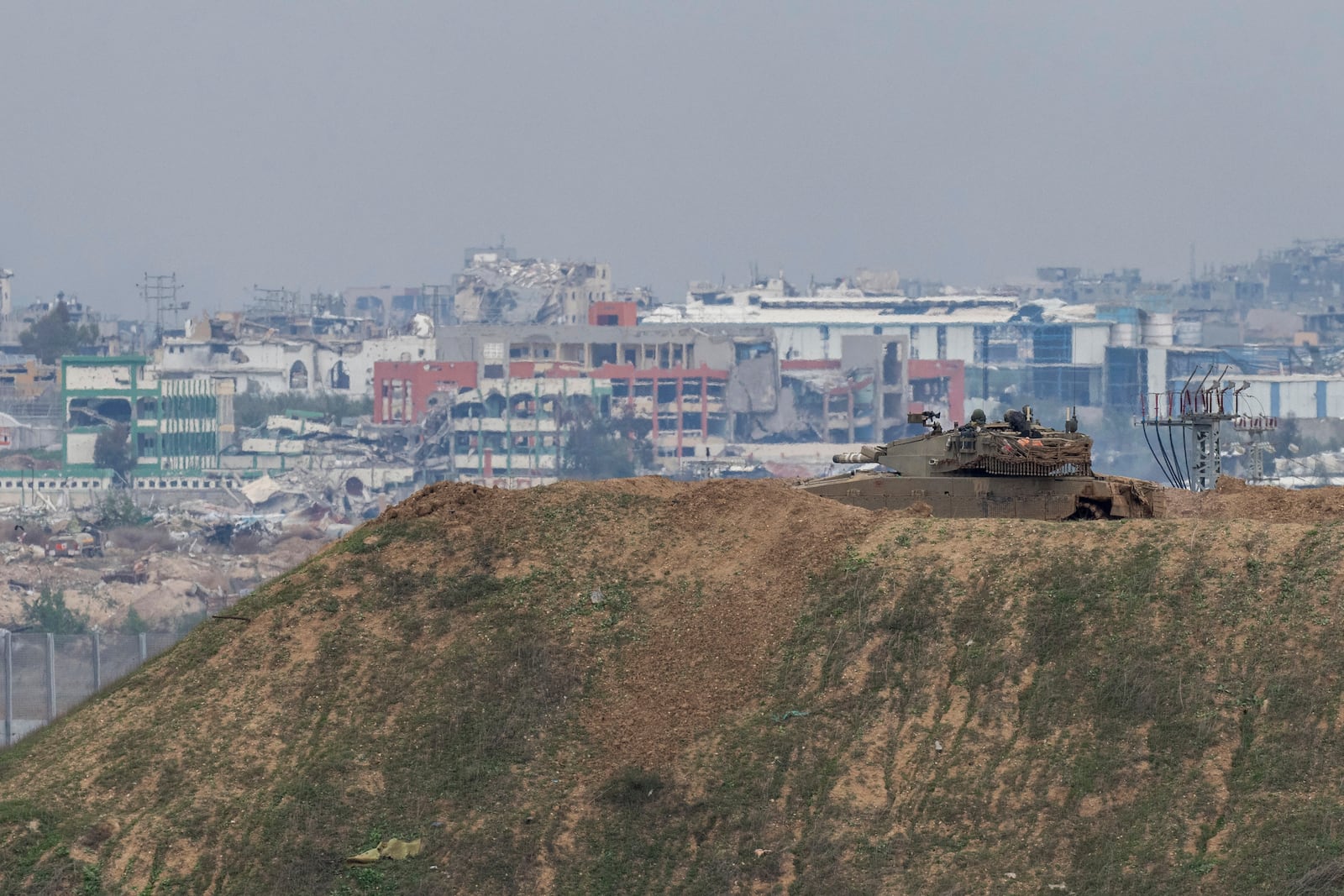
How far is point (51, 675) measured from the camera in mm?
44219

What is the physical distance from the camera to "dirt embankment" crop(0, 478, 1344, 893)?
2381 cm

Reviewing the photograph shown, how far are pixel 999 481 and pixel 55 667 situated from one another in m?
22.8

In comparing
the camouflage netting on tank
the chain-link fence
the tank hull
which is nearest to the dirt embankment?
the tank hull


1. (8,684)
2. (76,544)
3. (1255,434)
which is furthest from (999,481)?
(76,544)

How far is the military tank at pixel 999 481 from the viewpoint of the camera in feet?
102

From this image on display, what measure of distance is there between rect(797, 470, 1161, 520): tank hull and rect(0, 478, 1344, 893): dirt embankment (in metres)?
1.53

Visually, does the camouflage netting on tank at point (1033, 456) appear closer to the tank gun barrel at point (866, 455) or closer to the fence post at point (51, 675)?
the tank gun barrel at point (866, 455)

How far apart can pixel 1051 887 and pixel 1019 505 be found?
375 inches

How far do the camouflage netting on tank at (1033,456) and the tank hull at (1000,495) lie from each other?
0.42 feet

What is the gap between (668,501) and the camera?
31422 mm

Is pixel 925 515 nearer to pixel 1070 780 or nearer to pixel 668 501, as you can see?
pixel 668 501

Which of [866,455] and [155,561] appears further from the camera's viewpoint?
[155,561]

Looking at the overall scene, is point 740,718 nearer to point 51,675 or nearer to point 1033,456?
point 1033,456

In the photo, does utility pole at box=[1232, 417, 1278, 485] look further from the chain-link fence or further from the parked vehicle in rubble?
the parked vehicle in rubble
